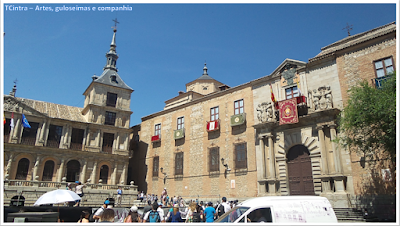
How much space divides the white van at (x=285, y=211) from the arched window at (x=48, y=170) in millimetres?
25595

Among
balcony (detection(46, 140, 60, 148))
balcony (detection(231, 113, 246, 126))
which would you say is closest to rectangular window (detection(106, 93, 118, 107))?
balcony (detection(46, 140, 60, 148))

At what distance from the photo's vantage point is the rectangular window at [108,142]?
105ft

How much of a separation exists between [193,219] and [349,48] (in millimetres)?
16298

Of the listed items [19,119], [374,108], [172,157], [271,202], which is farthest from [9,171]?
[374,108]

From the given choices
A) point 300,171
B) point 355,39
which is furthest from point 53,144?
point 355,39

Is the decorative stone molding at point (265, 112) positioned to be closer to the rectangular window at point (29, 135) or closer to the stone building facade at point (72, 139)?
the stone building facade at point (72, 139)

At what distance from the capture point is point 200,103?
28.8m

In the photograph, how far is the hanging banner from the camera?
20578 mm

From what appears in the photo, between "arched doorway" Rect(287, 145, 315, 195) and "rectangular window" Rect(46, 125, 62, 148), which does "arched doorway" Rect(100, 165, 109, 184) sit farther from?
"arched doorway" Rect(287, 145, 315, 195)

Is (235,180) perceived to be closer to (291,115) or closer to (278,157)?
(278,157)

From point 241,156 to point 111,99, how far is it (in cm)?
1810

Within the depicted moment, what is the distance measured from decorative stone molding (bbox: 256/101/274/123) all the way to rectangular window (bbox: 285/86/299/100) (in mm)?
1536

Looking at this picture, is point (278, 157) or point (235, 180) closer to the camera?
point (278, 157)

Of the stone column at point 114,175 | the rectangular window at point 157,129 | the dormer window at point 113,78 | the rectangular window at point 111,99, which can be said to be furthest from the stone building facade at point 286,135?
the dormer window at point 113,78
